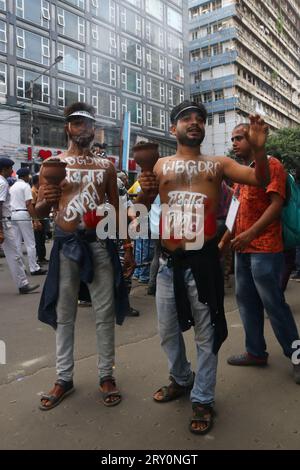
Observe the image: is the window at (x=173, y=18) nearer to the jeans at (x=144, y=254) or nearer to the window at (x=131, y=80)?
the window at (x=131, y=80)

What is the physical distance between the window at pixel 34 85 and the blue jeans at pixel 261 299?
85.2 ft

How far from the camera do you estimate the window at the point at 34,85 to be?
2581cm

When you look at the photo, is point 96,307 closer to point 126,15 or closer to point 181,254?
point 181,254

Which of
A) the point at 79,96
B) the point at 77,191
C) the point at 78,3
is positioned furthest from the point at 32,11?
the point at 77,191

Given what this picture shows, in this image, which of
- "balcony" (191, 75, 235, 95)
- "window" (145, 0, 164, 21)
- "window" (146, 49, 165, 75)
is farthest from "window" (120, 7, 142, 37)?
"balcony" (191, 75, 235, 95)

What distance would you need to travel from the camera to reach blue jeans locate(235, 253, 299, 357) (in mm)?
2619

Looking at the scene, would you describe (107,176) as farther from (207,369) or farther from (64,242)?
(207,369)

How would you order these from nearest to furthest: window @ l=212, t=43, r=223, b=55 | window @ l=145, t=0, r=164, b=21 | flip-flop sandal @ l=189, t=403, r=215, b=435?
flip-flop sandal @ l=189, t=403, r=215, b=435 < window @ l=145, t=0, r=164, b=21 < window @ l=212, t=43, r=223, b=55

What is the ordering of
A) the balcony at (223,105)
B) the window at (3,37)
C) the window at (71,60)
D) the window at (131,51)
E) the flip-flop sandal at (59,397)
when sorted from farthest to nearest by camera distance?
the balcony at (223,105) < the window at (3,37) < the window at (71,60) < the window at (131,51) < the flip-flop sandal at (59,397)

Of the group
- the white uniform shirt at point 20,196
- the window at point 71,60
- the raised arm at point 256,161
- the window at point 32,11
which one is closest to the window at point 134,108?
the window at point 71,60

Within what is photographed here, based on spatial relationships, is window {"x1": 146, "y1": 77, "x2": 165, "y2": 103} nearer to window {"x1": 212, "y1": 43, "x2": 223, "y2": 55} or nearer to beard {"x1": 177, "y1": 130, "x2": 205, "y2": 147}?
beard {"x1": 177, "y1": 130, "x2": 205, "y2": 147}

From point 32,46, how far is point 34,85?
7.97 feet

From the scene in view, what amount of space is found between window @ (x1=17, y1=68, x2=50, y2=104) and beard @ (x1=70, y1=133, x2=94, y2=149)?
25.6 m

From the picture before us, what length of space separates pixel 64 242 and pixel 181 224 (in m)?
0.75
